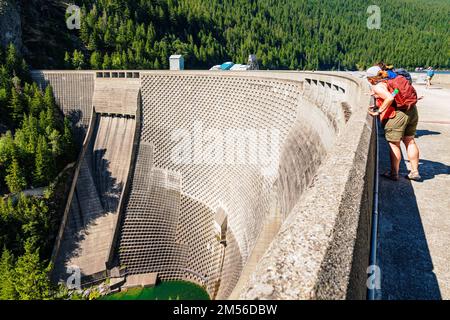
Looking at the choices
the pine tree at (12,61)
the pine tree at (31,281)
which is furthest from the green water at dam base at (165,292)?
the pine tree at (12,61)

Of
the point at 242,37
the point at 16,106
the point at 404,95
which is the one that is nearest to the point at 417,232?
the point at 404,95

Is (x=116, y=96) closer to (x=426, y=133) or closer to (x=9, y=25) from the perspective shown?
(x=9, y=25)

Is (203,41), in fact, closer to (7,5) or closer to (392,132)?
(7,5)

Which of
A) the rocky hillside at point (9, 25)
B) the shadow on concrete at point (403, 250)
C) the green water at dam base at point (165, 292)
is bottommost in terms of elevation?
the green water at dam base at point (165, 292)

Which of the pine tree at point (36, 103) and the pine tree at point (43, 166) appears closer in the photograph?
the pine tree at point (43, 166)

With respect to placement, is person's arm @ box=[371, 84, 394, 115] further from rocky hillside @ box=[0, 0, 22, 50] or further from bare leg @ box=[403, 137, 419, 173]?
rocky hillside @ box=[0, 0, 22, 50]

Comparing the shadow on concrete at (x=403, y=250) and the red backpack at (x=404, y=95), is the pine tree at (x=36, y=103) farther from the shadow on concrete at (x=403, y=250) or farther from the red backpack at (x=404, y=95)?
the shadow on concrete at (x=403, y=250)
